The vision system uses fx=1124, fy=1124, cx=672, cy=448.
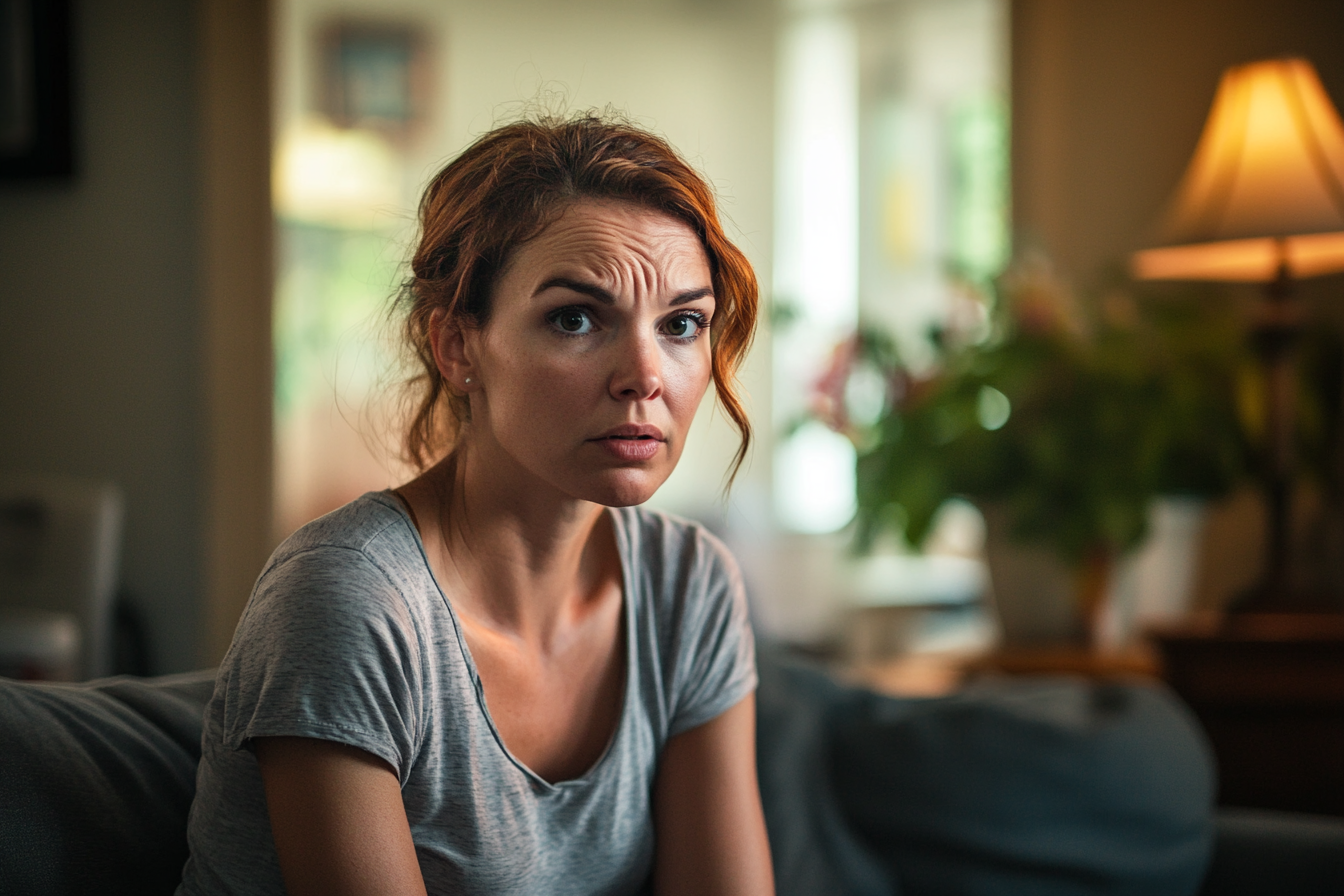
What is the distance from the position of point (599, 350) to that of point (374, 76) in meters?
3.54

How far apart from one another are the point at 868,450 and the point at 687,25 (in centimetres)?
285

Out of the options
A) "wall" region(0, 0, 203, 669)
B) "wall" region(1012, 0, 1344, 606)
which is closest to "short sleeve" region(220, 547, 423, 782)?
"wall" region(1012, 0, 1344, 606)

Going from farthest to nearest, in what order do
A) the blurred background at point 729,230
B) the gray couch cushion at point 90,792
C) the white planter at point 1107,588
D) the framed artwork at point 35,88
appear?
the framed artwork at point 35,88 < the blurred background at point 729,230 < the white planter at point 1107,588 < the gray couch cushion at point 90,792

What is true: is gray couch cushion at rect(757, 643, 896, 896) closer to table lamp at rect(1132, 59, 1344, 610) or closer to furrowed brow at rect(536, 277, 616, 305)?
furrowed brow at rect(536, 277, 616, 305)

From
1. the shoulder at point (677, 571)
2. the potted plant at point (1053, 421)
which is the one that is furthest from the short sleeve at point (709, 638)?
the potted plant at point (1053, 421)

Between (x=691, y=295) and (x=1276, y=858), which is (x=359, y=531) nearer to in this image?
(x=691, y=295)

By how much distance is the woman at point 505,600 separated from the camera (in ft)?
1.68

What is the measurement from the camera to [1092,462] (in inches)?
62.5

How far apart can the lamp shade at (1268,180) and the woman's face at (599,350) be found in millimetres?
1264

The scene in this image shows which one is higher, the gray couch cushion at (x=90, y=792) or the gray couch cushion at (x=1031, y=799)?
the gray couch cushion at (x=90, y=792)

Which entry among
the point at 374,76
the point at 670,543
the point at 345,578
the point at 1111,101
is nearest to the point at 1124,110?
the point at 1111,101

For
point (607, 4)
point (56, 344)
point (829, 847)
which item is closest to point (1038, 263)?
point (829, 847)

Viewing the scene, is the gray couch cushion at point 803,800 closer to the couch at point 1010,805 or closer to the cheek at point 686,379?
the couch at point 1010,805

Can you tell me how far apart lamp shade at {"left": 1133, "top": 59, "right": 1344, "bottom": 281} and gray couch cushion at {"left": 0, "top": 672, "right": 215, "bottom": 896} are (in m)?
→ 1.43
